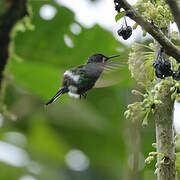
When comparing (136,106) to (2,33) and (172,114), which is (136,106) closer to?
(172,114)

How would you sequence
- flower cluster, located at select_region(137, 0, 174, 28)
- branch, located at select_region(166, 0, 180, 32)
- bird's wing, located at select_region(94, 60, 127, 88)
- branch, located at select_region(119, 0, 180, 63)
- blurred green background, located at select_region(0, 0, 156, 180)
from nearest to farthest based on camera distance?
branch, located at select_region(166, 0, 180, 32) → branch, located at select_region(119, 0, 180, 63) → flower cluster, located at select_region(137, 0, 174, 28) → bird's wing, located at select_region(94, 60, 127, 88) → blurred green background, located at select_region(0, 0, 156, 180)

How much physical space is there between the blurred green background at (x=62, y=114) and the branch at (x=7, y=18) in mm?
3891

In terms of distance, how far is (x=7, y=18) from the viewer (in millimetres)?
1806

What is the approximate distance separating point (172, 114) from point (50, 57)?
3.48 meters

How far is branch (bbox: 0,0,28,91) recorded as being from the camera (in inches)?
70.3

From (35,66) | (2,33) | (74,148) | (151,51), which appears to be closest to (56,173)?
(74,148)

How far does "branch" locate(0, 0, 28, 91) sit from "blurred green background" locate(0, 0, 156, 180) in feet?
12.8

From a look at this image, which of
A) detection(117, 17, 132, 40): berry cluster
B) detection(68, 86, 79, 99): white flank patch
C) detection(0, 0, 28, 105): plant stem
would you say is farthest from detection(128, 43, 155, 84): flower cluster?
detection(0, 0, 28, 105): plant stem

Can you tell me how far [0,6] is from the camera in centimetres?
179

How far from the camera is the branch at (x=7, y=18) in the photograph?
1.79 meters

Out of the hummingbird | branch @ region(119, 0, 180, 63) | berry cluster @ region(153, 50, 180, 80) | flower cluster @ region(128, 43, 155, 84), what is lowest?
branch @ region(119, 0, 180, 63)

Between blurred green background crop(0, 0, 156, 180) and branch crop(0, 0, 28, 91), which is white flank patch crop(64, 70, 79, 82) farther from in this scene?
blurred green background crop(0, 0, 156, 180)

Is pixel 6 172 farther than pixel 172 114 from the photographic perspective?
Yes

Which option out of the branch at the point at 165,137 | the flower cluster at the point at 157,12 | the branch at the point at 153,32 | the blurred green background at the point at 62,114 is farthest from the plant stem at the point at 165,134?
the blurred green background at the point at 62,114
